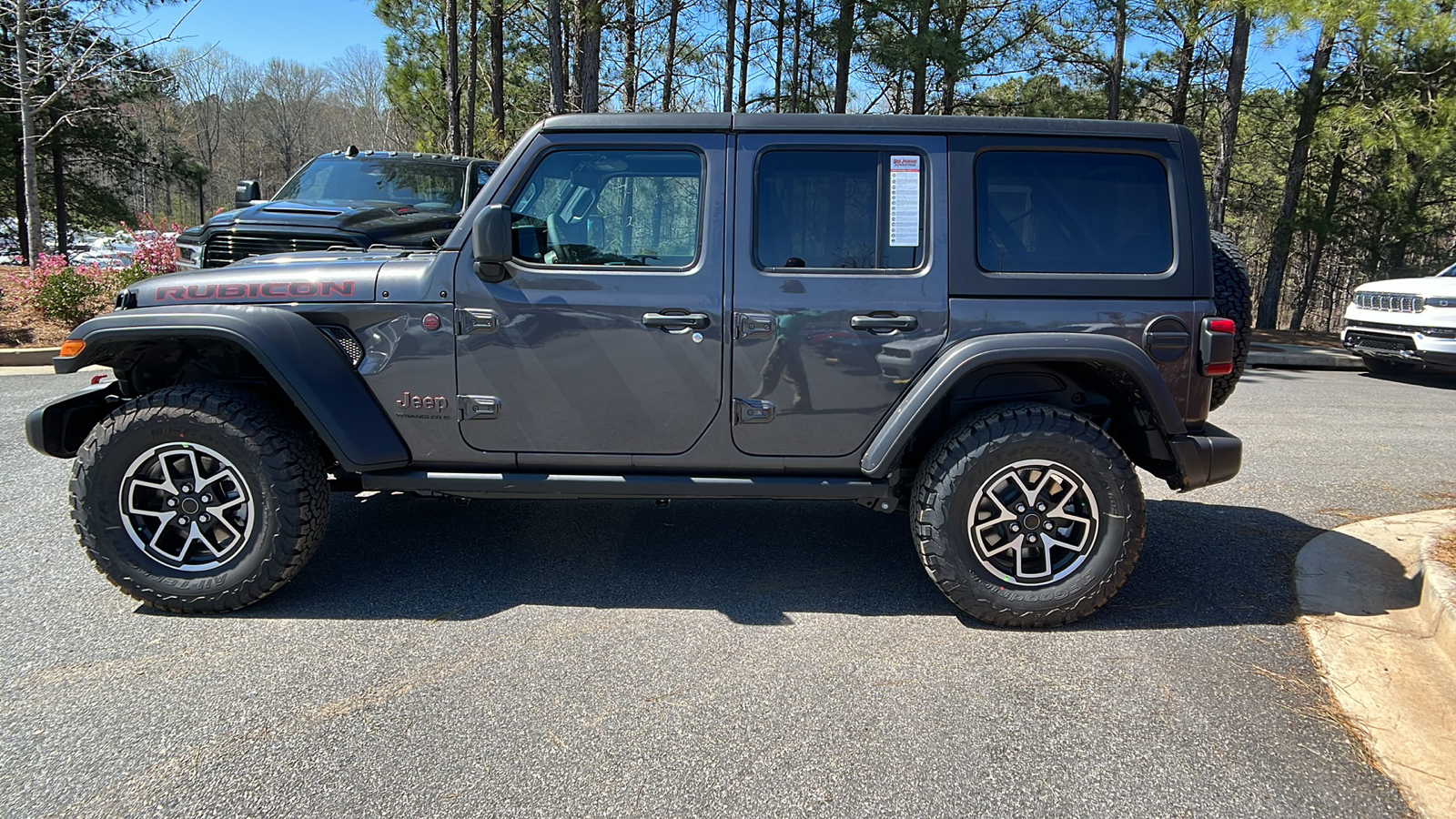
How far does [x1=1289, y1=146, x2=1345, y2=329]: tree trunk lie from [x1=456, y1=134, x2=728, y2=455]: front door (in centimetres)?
1500

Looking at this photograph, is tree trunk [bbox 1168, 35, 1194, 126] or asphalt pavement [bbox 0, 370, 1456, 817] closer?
asphalt pavement [bbox 0, 370, 1456, 817]

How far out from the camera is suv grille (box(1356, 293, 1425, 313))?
10367 millimetres

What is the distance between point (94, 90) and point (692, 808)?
69.7 ft

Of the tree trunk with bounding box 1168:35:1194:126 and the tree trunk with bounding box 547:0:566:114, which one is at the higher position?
the tree trunk with bounding box 1168:35:1194:126

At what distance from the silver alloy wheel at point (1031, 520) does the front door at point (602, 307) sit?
116cm

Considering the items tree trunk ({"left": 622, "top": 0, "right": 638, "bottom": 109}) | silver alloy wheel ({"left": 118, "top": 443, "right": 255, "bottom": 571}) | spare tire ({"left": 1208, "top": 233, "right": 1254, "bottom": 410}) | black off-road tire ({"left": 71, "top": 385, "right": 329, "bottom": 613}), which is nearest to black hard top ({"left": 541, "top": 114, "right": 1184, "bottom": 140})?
spare tire ({"left": 1208, "top": 233, "right": 1254, "bottom": 410})

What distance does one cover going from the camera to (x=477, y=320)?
11.2 feet

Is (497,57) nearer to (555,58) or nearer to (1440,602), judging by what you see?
(555,58)

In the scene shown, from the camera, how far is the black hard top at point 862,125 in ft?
11.3

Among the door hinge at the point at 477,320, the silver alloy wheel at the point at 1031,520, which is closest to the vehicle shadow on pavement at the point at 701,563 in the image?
the silver alloy wheel at the point at 1031,520

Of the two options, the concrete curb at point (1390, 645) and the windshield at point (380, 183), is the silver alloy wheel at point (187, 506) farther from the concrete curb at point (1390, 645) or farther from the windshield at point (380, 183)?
the windshield at point (380, 183)

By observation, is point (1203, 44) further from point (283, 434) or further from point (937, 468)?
point (283, 434)

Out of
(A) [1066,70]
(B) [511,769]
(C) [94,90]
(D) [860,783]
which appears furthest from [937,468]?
(C) [94,90]

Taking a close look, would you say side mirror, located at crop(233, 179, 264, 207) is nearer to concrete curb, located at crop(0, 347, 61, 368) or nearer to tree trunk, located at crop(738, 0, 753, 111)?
concrete curb, located at crop(0, 347, 61, 368)
